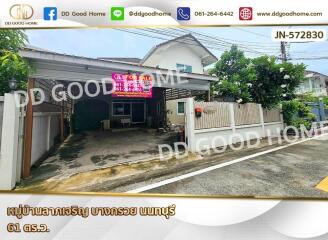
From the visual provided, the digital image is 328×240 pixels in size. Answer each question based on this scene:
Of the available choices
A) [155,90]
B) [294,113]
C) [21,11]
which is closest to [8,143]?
[21,11]

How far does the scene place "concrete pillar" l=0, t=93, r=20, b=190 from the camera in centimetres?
411

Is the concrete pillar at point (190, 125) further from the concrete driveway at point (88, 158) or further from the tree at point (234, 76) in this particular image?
the tree at point (234, 76)

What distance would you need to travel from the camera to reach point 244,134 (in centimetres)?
966

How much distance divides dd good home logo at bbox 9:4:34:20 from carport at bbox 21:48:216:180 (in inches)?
55.6

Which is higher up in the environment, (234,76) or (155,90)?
(234,76)

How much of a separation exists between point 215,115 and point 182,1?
16.7 feet

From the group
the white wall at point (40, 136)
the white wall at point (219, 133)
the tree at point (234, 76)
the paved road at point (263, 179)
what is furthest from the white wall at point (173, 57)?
the paved road at point (263, 179)

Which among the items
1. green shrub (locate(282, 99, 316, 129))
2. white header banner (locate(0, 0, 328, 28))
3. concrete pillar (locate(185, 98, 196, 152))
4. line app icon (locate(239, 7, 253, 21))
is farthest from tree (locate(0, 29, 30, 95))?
green shrub (locate(282, 99, 316, 129))

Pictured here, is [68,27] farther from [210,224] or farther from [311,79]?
[311,79]

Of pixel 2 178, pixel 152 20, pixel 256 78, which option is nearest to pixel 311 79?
pixel 256 78

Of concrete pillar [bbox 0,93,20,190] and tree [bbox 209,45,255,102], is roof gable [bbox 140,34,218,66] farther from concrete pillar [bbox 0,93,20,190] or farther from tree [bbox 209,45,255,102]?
concrete pillar [bbox 0,93,20,190]

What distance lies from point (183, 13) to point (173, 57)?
12.4 meters

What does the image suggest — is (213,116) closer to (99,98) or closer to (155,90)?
(155,90)

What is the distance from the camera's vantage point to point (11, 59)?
529 centimetres
